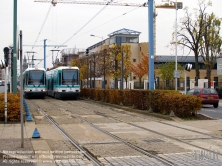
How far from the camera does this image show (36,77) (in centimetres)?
4003

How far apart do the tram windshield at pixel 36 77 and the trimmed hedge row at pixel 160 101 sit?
514 inches

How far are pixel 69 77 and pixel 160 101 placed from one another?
739 inches

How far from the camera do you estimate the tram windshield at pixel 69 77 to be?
124ft

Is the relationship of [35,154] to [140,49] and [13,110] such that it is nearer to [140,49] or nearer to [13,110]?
[13,110]

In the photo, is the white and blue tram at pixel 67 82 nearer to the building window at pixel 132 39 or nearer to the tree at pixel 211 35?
the tree at pixel 211 35

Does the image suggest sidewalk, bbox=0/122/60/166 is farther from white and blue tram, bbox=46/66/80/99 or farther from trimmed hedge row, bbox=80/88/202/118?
white and blue tram, bbox=46/66/80/99

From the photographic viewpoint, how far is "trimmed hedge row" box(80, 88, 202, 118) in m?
18.6

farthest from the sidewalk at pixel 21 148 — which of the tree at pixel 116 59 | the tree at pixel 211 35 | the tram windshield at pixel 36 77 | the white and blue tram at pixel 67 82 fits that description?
the tree at pixel 211 35

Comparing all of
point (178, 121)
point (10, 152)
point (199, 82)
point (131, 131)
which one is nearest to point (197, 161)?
point (10, 152)

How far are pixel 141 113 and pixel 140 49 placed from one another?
6886cm

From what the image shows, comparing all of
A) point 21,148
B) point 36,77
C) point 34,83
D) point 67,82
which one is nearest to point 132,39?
point 36,77

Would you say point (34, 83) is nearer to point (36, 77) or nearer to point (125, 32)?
point (36, 77)

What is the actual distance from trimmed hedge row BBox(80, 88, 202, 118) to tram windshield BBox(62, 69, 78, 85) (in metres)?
9.26

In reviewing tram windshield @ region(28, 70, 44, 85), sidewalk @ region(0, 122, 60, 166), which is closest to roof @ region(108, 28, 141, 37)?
tram windshield @ region(28, 70, 44, 85)
